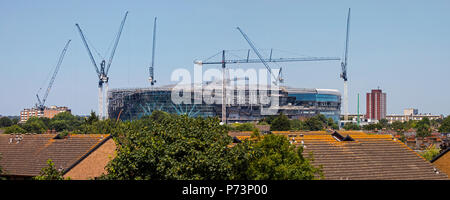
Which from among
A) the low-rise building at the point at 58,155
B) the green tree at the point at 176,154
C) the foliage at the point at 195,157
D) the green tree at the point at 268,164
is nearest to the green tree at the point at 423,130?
the low-rise building at the point at 58,155

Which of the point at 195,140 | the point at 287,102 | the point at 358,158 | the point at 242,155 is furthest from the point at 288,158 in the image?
the point at 287,102

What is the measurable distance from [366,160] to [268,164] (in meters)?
11.0

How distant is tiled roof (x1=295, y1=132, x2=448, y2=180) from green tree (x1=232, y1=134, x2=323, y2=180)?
5888 millimetres

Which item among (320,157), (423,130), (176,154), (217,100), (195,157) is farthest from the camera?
(217,100)

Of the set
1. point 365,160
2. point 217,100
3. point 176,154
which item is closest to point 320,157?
point 365,160

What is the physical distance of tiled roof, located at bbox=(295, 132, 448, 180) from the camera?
1045 inches

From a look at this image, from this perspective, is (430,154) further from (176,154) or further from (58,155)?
(176,154)

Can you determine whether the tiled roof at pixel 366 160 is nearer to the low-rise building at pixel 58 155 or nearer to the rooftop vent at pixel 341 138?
the rooftop vent at pixel 341 138

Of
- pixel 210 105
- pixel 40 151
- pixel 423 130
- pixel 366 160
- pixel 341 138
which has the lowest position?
pixel 423 130

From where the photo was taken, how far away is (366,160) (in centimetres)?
2803

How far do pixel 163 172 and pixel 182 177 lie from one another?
1021 mm

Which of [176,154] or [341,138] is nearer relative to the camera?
[176,154]
